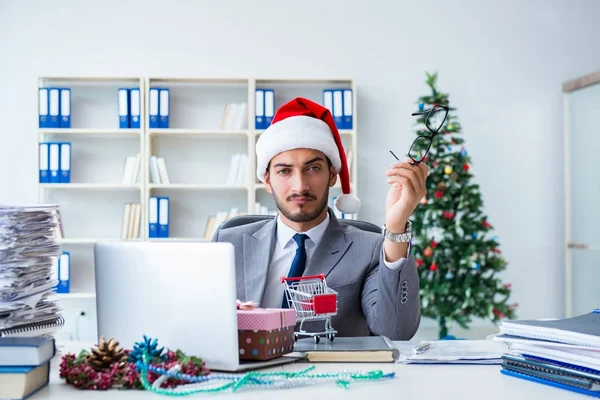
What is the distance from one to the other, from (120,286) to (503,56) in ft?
14.5

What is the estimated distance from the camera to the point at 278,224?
2.26 metres

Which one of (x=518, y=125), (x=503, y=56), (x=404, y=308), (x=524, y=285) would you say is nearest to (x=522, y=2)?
(x=503, y=56)

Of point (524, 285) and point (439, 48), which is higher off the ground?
point (439, 48)

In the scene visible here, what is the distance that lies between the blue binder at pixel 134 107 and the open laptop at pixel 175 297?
3.53m

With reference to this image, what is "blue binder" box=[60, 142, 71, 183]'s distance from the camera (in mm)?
4766

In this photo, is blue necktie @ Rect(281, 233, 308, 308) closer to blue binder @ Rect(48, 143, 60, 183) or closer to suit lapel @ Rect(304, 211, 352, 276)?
suit lapel @ Rect(304, 211, 352, 276)

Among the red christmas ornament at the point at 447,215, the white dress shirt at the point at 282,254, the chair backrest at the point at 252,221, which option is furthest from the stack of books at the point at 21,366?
the red christmas ornament at the point at 447,215

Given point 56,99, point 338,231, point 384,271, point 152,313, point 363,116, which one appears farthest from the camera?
point 363,116

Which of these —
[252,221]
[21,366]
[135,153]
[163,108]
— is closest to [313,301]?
[21,366]

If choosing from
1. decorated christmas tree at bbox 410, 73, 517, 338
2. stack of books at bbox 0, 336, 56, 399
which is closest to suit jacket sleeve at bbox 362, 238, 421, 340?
stack of books at bbox 0, 336, 56, 399

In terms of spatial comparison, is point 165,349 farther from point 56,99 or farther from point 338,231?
point 56,99

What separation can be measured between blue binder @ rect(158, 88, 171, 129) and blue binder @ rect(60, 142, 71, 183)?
65 cm

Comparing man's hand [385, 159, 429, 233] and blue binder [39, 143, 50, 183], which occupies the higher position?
blue binder [39, 143, 50, 183]

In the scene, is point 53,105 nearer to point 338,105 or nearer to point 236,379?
point 338,105
